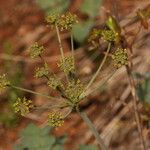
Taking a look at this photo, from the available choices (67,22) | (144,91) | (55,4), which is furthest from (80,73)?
(67,22)

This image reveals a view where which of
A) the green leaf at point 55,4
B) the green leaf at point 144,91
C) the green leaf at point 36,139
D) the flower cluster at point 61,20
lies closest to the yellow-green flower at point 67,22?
the flower cluster at point 61,20

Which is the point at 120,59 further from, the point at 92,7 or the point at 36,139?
the point at 92,7

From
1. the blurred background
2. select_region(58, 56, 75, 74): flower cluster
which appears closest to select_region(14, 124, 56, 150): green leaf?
the blurred background

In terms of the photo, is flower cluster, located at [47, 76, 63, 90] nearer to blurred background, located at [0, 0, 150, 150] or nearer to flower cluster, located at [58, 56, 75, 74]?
flower cluster, located at [58, 56, 75, 74]

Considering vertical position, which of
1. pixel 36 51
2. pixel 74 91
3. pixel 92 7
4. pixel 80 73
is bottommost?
pixel 74 91

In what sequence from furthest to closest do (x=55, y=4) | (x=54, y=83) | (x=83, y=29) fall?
1. (x=83, y=29)
2. (x=55, y=4)
3. (x=54, y=83)

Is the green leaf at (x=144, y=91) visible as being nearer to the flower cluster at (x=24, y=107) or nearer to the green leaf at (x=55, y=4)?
the green leaf at (x=55, y=4)

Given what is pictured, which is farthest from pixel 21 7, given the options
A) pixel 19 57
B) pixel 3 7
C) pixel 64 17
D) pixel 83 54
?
pixel 64 17
